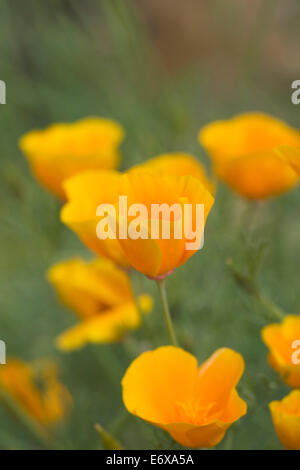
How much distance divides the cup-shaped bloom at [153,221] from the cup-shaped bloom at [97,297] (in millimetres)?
129

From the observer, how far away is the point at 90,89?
1399 mm

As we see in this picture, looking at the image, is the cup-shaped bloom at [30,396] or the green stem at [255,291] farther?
the cup-shaped bloom at [30,396]

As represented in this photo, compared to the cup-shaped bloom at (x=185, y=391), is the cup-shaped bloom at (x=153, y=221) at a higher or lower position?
higher

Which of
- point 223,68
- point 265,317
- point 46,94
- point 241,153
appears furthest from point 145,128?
point 223,68

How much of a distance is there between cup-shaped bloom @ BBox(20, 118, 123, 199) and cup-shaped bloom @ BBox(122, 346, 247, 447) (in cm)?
26

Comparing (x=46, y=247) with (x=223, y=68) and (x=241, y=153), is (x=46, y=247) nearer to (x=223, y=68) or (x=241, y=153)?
(x=241, y=153)

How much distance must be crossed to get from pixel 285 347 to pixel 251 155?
20 centimetres

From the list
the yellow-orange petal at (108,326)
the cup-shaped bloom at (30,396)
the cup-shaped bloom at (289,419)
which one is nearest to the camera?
the cup-shaped bloom at (289,419)

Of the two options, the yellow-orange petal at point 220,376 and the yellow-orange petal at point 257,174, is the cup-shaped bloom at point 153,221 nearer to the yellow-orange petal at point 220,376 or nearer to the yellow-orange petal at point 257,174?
the yellow-orange petal at point 220,376

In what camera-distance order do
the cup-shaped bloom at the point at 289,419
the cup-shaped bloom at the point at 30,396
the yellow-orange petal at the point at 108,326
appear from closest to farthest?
the cup-shaped bloom at the point at 289,419
the yellow-orange petal at the point at 108,326
the cup-shaped bloom at the point at 30,396

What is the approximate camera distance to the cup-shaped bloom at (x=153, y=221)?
38 cm

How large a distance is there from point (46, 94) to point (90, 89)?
197 mm

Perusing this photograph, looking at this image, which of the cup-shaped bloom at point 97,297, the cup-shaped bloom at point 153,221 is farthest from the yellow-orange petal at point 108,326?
the cup-shaped bloom at point 153,221

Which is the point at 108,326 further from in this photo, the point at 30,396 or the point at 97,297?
the point at 30,396
